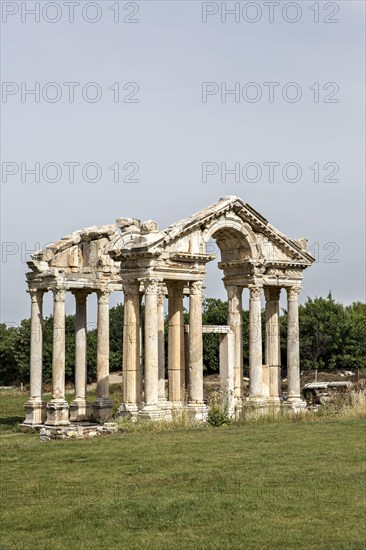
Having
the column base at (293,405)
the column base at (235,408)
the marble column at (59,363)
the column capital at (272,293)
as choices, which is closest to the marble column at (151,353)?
the column base at (235,408)

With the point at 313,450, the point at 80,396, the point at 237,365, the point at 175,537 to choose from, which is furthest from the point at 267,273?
the point at 175,537

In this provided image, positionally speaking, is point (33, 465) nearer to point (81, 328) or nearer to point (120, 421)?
point (120, 421)

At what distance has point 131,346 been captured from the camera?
108 ft

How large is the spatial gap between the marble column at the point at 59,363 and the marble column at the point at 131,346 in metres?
2.84

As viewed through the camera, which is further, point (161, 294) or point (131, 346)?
point (161, 294)

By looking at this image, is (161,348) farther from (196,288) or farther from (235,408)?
(235,408)

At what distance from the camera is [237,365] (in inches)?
1409

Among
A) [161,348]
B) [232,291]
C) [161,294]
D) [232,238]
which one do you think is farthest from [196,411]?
[232,238]

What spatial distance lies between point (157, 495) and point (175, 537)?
10.7ft

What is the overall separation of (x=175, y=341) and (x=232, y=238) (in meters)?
4.40

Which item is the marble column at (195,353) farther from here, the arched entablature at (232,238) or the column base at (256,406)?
the column base at (256,406)

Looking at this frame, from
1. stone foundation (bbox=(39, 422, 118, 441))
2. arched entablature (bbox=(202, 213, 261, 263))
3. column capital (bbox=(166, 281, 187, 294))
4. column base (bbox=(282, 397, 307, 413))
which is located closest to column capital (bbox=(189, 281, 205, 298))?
column capital (bbox=(166, 281, 187, 294))

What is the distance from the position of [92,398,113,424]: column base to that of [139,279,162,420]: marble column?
533 cm

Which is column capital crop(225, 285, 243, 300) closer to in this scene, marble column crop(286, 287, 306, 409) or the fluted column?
marble column crop(286, 287, 306, 409)
